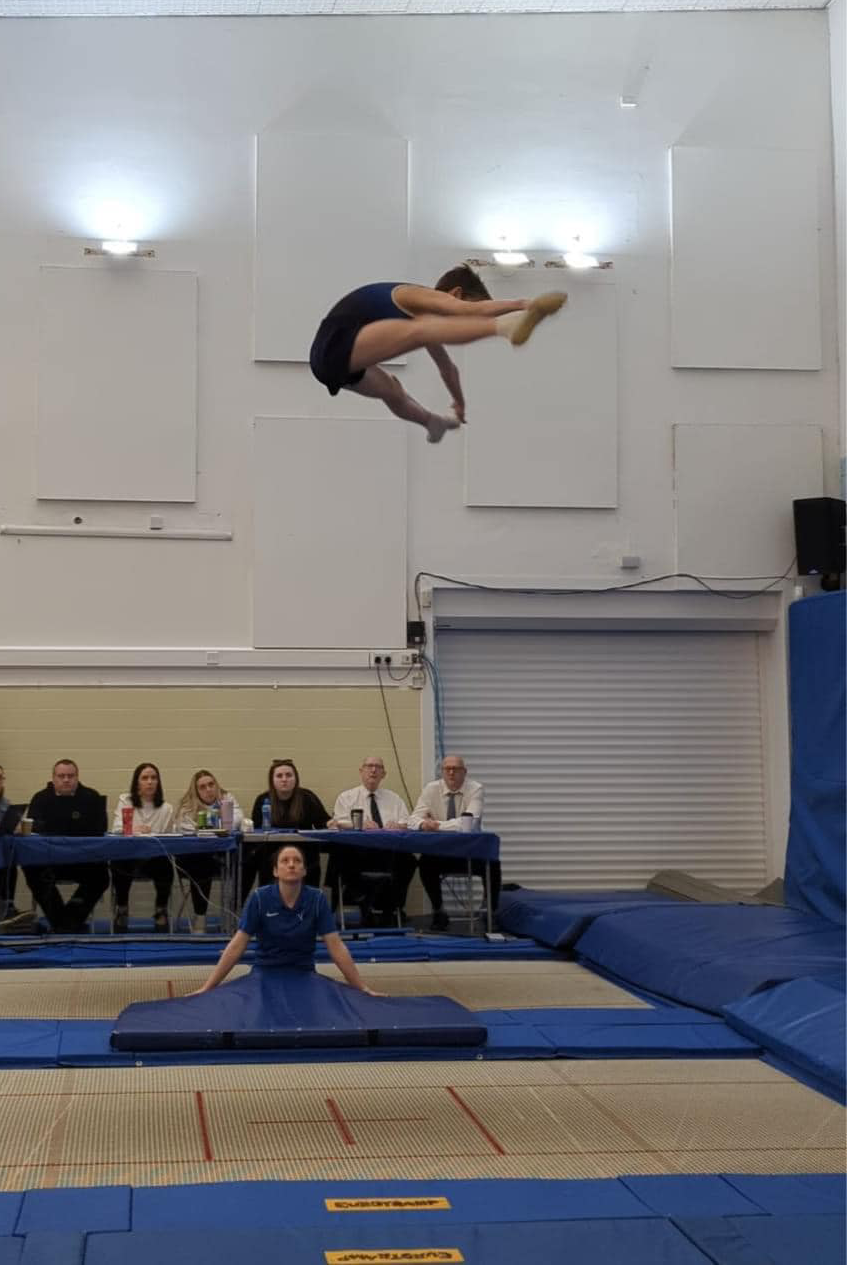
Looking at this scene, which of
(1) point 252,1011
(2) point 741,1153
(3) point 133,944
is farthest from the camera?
(3) point 133,944

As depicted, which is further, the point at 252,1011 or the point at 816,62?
the point at 816,62

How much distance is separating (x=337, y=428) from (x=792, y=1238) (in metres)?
7.14

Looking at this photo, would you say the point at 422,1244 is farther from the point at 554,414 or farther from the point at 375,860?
the point at 554,414

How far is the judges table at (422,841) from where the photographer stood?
8.46 meters

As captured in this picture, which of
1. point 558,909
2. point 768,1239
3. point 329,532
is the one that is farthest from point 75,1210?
point 329,532

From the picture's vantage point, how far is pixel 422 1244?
3.71 metres

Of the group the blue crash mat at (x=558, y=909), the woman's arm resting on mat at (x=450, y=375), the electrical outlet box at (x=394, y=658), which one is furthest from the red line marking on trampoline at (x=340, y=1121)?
the electrical outlet box at (x=394, y=658)

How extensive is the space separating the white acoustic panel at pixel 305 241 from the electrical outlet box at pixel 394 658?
2125mm

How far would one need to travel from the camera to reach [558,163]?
10.2 meters

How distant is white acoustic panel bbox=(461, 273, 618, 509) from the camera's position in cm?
1018

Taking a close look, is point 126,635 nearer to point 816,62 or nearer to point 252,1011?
point 252,1011

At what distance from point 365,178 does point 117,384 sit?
2221mm

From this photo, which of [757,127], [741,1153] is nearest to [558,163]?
A: [757,127]

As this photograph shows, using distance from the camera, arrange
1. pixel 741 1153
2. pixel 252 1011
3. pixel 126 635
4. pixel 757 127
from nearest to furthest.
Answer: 1. pixel 741 1153
2. pixel 252 1011
3. pixel 126 635
4. pixel 757 127
